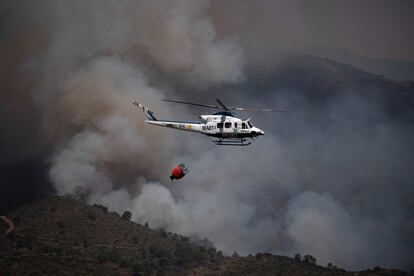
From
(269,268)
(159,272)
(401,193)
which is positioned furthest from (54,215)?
(401,193)

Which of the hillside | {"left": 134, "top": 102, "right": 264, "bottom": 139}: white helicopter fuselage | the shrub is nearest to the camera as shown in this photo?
{"left": 134, "top": 102, "right": 264, "bottom": 139}: white helicopter fuselage

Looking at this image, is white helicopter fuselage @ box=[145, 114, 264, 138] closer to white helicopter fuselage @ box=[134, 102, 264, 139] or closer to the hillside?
white helicopter fuselage @ box=[134, 102, 264, 139]

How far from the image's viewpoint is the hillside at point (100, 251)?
113 meters

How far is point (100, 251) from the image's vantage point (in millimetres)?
121625

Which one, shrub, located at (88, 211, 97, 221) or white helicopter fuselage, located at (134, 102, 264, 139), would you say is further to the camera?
shrub, located at (88, 211, 97, 221)

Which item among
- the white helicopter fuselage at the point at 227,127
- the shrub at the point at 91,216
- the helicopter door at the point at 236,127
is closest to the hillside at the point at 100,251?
the shrub at the point at 91,216

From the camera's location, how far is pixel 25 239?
12281 cm

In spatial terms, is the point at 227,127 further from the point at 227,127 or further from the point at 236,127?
the point at 236,127

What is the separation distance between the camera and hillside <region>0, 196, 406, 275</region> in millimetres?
112950

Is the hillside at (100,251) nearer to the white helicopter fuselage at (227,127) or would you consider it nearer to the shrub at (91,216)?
the shrub at (91,216)

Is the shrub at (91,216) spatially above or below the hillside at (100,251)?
above

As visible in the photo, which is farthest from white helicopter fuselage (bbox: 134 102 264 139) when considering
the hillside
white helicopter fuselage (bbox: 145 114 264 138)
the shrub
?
the shrub

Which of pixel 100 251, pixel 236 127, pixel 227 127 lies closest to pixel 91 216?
pixel 100 251

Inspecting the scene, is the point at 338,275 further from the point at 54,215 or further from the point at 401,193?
the point at 401,193
